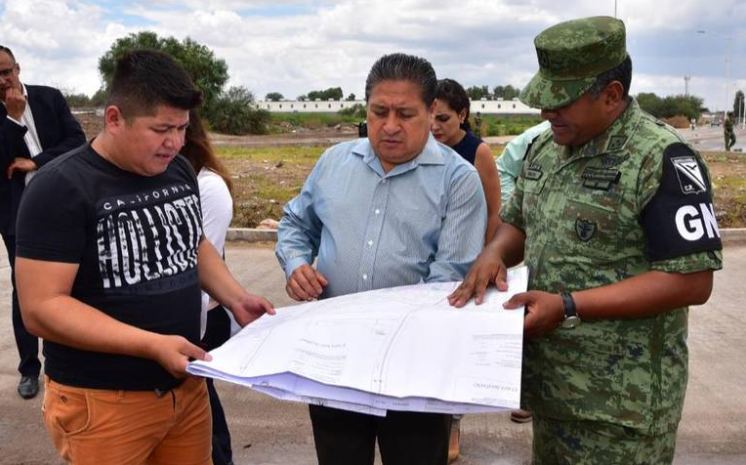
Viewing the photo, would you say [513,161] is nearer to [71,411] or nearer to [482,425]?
[482,425]

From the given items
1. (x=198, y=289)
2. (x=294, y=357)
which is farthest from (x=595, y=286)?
(x=198, y=289)

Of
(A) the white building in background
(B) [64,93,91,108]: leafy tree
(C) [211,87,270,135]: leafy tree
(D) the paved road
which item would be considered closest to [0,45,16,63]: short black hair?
(D) the paved road

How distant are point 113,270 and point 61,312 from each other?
0.19 meters

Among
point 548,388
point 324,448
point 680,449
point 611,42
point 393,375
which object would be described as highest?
point 611,42

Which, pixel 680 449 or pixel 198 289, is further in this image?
pixel 680 449

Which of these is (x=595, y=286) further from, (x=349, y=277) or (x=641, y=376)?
(x=349, y=277)

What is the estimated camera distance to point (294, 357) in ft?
5.87

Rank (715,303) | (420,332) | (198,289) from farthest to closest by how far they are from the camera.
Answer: (715,303), (198,289), (420,332)

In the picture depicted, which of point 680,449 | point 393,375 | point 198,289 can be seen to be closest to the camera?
point 393,375

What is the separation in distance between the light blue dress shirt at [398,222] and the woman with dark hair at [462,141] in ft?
4.83

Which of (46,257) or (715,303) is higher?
(46,257)

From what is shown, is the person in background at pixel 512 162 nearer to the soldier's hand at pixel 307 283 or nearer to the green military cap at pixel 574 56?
the soldier's hand at pixel 307 283

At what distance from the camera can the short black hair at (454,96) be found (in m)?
3.99

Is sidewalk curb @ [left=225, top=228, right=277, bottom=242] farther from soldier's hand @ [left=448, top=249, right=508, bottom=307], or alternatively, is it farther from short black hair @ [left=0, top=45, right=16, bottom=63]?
soldier's hand @ [left=448, top=249, right=508, bottom=307]
